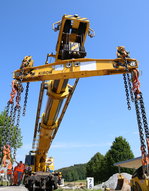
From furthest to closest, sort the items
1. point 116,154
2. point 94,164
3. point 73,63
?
point 94,164 < point 116,154 < point 73,63

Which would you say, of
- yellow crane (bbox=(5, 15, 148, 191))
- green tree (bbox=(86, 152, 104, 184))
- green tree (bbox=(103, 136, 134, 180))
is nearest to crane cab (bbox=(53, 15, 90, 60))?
yellow crane (bbox=(5, 15, 148, 191))

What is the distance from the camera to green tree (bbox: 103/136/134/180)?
37.0 meters

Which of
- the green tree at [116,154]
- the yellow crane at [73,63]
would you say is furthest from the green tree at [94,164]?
the yellow crane at [73,63]

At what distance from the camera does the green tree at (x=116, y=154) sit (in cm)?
3700

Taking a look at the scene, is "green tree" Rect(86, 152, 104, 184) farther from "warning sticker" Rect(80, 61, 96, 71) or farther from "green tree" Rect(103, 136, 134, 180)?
"warning sticker" Rect(80, 61, 96, 71)

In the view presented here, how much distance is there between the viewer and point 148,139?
20.6 feet

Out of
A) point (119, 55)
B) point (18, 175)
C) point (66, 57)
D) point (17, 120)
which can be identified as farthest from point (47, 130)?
point (119, 55)

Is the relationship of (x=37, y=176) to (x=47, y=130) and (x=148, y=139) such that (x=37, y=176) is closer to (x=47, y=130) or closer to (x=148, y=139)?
(x=47, y=130)

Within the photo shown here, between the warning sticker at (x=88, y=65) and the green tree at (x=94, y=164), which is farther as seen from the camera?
the green tree at (x=94, y=164)

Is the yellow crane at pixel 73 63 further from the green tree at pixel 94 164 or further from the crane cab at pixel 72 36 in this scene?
the green tree at pixel 94 164

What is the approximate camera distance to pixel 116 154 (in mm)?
37438

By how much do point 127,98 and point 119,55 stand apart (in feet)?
5.94

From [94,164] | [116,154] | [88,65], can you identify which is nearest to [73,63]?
[88,65]

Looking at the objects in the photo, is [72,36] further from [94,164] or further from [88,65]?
[94,164]
